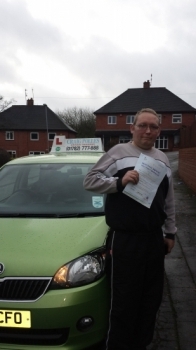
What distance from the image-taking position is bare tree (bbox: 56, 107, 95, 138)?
215 ft

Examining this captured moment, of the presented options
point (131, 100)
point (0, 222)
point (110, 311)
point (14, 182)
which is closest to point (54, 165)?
point (14, 182)

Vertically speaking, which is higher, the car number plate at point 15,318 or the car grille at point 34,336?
the car number plate at point 15,318

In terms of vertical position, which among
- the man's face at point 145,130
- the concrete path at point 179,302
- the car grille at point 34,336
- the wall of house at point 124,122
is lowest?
the concrete path at point 179,302

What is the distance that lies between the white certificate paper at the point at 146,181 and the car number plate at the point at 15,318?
1.12m

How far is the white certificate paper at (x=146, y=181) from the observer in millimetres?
2773

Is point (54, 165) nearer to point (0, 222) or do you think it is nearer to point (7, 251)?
point (0, 222)

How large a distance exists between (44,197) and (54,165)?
1.94 ft

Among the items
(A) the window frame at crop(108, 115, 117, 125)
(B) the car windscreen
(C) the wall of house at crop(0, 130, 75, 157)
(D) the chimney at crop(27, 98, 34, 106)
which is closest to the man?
(B) the car windscreen

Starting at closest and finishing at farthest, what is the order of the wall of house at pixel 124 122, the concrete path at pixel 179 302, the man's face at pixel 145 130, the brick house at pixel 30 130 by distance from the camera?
the man's face at pixel 145 130, the concrete path at pixel 179 302, the wall of house at pixel 124 122, the brick house at pixel 30 130

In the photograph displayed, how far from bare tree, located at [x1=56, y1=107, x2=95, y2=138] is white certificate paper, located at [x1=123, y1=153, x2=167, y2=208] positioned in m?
61.5

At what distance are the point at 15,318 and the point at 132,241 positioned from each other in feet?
3.24

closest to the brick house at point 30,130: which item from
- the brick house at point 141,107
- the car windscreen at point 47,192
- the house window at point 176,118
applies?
the brick house at point 141,107

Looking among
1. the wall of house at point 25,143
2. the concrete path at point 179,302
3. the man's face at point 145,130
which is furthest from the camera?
the wall of house at point 25,143

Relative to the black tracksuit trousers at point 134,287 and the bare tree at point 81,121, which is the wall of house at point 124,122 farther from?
the black tracksuit trousers at point 134,287
